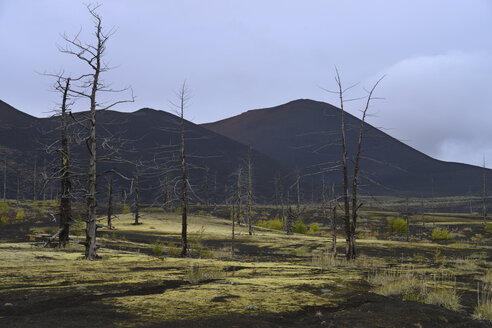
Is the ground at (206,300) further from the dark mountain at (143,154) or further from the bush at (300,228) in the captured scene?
the dark mountain at (143,154)

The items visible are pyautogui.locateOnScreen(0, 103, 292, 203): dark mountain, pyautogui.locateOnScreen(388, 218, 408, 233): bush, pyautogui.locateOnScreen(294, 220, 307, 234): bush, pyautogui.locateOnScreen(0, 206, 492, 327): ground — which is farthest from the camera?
pyautogui.locateOnScreen(0, 103, 292, 203): dark mountain

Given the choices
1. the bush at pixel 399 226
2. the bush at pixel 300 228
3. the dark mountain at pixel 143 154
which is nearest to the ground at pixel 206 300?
the bush at pixel 300 228

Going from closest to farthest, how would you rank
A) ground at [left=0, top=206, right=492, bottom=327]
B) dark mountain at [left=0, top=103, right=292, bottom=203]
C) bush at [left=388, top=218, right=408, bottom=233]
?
ground at [left=0, top=206, right=492, bottom=327] → bush at [left=388, top=218, right=408, bottom=233] → dark mountain at [left=0, top=103, right=292, bottom=203]

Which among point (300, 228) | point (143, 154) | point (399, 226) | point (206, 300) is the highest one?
point (143, 154)

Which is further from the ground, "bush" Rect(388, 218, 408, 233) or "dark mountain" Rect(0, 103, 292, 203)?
"dark mountain" Rect(0, 103, 292, 203)

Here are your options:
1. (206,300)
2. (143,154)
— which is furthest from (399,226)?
(143,154)

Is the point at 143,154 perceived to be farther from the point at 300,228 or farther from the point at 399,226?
the point at 399,226

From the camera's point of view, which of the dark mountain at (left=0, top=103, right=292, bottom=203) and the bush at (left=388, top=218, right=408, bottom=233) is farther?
the dark mountain at (left=0, top=103, right=292, bottom=203)

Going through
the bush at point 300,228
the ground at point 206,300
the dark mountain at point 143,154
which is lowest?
the bush at point 300,228

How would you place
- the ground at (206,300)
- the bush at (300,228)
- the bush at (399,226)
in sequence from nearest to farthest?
the ground at (206,300) < the bush at (300,228) < the bush at (399,226)

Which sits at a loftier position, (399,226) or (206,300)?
(206,300)

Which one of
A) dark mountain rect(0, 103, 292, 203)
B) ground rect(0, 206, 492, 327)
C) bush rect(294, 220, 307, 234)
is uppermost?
dark mountain rect(0, 103, 292, 203)

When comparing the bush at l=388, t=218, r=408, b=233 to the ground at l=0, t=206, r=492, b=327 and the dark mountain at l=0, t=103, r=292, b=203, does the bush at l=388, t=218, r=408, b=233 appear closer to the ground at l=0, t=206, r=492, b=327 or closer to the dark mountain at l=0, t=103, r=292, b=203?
the ground at l=0, t=206, r=492, b=327

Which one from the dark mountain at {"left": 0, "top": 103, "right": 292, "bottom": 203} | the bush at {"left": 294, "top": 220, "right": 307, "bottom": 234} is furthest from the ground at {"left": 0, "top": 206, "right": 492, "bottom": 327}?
the dark mountain at {"left": 0, "top": 103, "right": 292, "bottom": 203}
